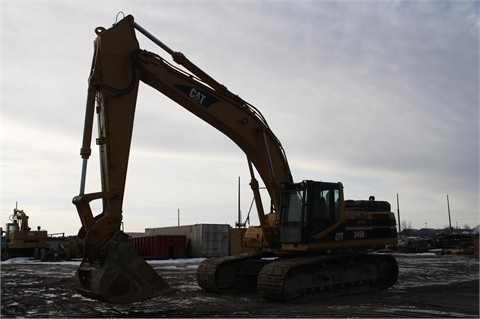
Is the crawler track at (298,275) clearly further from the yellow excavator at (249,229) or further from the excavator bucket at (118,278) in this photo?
the excavator bucket at (118,278)

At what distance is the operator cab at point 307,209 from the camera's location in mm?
12180

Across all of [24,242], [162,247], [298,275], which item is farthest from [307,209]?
[24,242]

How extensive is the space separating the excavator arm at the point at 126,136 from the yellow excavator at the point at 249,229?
0.02 meters

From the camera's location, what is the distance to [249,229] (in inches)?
551

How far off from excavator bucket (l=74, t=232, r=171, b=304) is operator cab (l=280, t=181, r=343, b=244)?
410cm

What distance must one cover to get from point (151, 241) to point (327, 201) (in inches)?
1000

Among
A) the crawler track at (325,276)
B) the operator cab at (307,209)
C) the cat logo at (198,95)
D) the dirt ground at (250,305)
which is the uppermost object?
the cat logo at (198,95)

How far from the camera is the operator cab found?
480 inches

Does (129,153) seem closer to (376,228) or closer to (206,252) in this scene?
(376,228)

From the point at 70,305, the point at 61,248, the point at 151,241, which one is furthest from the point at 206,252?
the point at 70,305

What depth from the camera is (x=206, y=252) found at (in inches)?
1439

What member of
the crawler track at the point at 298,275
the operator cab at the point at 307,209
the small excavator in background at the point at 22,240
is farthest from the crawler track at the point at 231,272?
the small excavator in background at the point at 22,240

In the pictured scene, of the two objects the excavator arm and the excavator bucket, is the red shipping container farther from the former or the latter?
the excavator bucket

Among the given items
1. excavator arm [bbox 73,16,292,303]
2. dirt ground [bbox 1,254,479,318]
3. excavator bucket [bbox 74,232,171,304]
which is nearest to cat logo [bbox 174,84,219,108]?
excavator arm [bbox 73,16,292,303]
